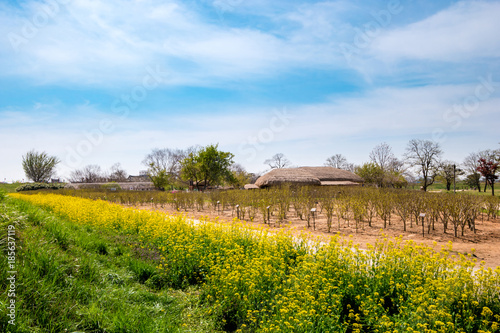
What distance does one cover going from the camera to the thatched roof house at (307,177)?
2500 cm

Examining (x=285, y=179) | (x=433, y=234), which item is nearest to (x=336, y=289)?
(x=433, y=234)

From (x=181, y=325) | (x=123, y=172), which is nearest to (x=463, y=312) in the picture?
(x=181, y=325)

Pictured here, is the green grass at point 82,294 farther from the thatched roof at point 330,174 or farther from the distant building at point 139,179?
the distant building at point 139,179

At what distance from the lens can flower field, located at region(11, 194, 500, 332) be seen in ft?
9.87

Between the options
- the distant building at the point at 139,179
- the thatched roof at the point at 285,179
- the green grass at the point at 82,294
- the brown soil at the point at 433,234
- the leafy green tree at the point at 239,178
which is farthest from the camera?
the distant building at the point at 139,179

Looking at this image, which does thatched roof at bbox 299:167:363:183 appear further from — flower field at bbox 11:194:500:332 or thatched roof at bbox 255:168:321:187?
flower field at bbox 11:194:500:332

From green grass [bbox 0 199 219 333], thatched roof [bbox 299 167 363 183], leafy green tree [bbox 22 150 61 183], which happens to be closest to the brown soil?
green grass [bbox 0 199 219 333]

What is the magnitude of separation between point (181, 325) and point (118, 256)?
304 centimetres

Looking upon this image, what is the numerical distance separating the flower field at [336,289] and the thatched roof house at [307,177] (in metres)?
19.2

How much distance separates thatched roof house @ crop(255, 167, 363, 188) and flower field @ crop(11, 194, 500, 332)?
63.1 feet

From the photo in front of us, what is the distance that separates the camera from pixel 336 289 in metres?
3.71

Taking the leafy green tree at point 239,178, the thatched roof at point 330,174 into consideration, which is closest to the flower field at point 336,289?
the thatched roof at point 330,174

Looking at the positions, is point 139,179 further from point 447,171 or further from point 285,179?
point 447,171

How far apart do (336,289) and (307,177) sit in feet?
76.5
